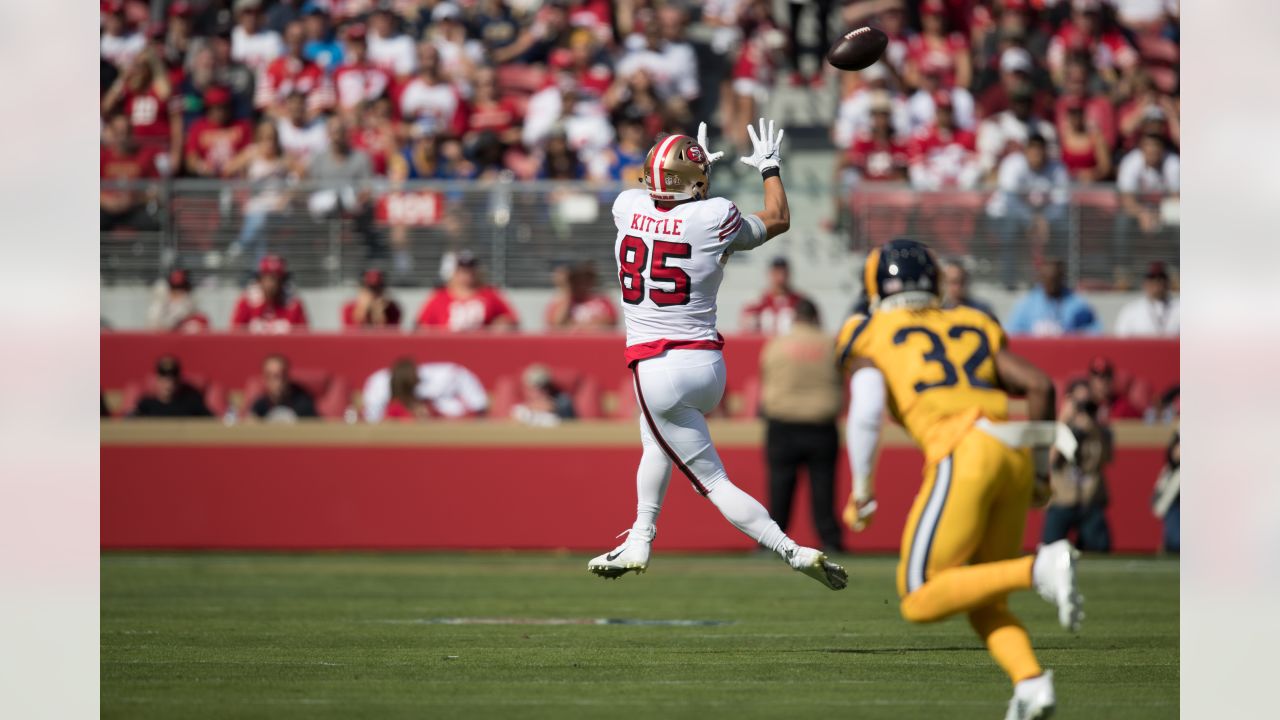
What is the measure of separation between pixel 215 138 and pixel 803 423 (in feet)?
24.8

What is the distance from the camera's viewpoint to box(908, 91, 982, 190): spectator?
19344mm

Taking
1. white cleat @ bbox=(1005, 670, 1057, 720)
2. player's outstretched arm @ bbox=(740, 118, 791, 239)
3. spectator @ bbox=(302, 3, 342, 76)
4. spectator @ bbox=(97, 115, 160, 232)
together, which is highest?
spectator @ bbox=(302, 3, 342, 76)

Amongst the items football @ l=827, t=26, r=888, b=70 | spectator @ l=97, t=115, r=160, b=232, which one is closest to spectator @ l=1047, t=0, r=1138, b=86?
spectator @ l=97, t=115, r=160, b=232

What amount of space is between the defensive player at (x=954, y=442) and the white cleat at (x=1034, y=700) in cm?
7

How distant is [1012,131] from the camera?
65.0 feet

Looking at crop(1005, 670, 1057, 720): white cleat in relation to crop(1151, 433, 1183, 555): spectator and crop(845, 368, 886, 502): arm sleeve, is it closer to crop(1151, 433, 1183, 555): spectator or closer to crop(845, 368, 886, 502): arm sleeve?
crop(845, 368, 886, 502): arm sleeve

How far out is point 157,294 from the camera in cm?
1756

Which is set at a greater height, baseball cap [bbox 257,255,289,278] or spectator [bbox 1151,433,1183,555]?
baseball cap [bbox 257,255,289,278]

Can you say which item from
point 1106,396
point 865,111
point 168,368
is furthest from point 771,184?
point 865,111

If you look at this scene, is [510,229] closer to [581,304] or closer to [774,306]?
[581,304]

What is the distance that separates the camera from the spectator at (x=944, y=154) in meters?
19.3

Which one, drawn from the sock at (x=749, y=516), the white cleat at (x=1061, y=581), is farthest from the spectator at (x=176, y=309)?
the white cleat at (x=1061, y=581)

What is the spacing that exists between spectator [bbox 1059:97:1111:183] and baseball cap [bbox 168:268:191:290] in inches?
357
